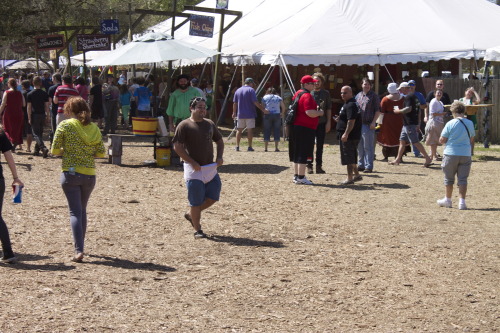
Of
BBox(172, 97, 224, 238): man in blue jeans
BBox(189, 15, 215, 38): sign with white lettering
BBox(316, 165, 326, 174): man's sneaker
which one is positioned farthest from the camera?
BBox(189, 15, 215, 38): sign with white lettering

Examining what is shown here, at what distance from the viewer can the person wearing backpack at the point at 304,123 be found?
12141 millimetres

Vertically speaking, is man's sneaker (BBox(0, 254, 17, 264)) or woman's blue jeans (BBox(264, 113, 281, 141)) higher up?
woman's blue jeans (BBox(264, 113, 281, 141))

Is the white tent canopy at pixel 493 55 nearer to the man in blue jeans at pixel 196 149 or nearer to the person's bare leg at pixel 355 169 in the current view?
the person's bare leg at pixel 355 169

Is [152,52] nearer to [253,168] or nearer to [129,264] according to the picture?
[253,168]

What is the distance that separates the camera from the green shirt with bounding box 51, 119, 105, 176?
7.48 meters

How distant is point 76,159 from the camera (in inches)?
295

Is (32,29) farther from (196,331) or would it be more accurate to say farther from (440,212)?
(196,331)

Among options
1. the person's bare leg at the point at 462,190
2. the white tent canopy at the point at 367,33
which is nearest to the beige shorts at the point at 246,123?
the white tent canopy at the point at 367,33

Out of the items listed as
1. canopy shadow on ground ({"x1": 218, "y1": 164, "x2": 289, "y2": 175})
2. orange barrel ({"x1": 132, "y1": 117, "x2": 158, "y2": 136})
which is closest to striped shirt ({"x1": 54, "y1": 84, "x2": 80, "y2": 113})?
orange barrel ({"x1": 132, "y1": 117, "x2": 158, "y2": 136})

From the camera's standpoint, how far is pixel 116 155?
1574 centimetres

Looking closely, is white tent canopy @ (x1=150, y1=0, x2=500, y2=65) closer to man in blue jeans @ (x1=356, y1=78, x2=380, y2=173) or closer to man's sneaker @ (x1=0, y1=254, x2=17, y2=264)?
man in blue jeans @ (x1=356, y1=78, x2=380, y2=173)

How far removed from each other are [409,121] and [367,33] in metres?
7.38

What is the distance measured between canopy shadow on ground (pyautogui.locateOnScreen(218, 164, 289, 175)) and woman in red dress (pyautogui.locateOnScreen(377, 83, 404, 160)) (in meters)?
2.03

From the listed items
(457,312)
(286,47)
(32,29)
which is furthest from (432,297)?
(32,29)
